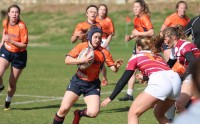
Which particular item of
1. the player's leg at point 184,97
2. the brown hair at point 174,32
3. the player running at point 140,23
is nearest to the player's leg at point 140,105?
the player's leg at point 184,97

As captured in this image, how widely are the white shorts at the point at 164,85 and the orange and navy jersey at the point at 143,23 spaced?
5902 millimetres

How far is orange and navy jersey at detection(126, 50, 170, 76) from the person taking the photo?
790 cm

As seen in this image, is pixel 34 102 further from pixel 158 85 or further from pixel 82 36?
pixel 158 85

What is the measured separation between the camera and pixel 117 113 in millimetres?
11469

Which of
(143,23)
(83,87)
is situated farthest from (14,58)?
(143,23)

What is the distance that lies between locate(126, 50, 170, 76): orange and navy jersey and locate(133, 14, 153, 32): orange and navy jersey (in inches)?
225

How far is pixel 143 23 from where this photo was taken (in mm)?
13711

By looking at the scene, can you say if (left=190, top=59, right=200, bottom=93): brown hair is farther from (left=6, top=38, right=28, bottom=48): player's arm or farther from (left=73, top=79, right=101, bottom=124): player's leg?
(left=6, top=38, right=28, bottom=48): player's arm

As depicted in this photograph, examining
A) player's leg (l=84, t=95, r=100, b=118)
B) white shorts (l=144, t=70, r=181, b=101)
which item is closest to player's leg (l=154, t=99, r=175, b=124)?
white shorts (l=144, t=70, r=181, b=101)

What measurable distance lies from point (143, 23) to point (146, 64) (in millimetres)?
5850

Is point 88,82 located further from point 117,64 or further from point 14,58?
point 14,58

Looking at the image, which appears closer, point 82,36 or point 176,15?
point 82,36

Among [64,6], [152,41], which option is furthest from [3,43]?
[64,6]

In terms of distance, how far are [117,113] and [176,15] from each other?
4.51 meters
